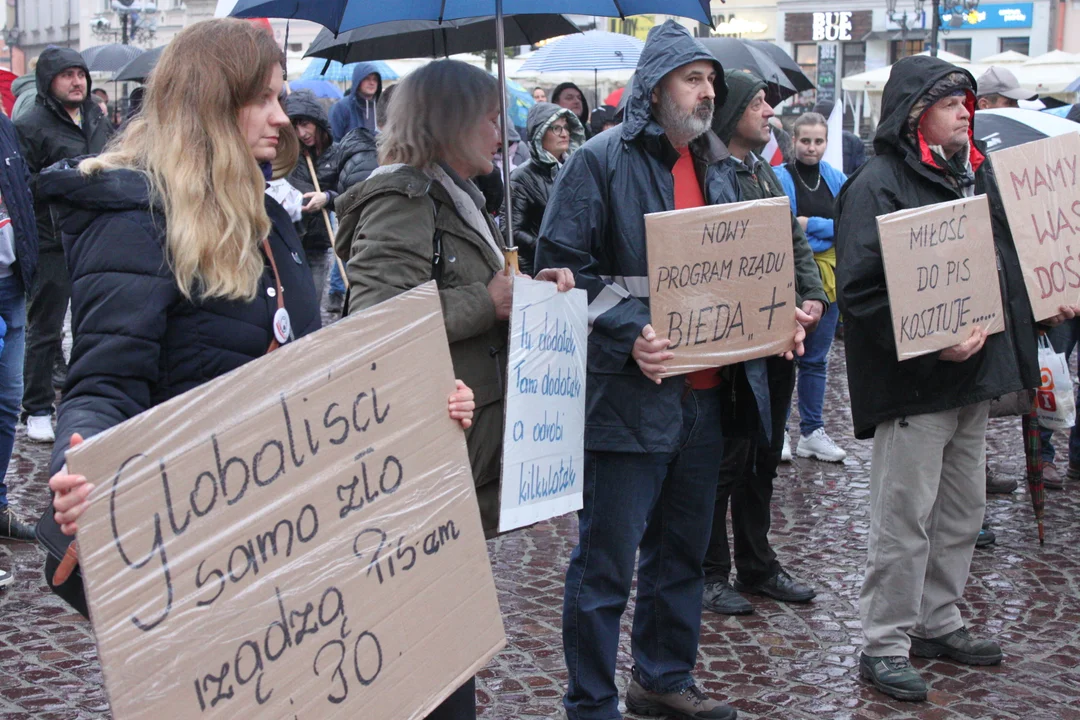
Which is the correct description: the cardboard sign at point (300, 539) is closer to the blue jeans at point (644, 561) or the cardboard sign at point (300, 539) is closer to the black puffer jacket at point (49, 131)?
the blue jeans at point (644, 561)

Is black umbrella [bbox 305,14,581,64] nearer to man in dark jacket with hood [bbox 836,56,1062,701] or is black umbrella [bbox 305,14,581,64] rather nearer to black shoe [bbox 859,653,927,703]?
man in dark jacket with hood [bbox 836,56,1062,701]

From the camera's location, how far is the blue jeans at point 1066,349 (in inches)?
240

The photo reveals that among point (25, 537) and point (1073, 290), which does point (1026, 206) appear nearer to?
point (1073, 290)

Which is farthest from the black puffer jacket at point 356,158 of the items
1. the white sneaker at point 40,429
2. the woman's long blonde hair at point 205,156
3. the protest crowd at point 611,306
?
the woman's long blonde hair at point 205,156

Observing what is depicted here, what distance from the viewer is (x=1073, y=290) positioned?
4289 mm

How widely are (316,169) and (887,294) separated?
15.6ft

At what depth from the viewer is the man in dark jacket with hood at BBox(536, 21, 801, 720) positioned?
3.45 meters

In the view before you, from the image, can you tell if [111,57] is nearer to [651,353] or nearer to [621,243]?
[621,243]

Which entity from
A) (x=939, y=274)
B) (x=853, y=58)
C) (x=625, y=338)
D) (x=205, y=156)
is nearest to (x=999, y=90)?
(x=939, y=274)

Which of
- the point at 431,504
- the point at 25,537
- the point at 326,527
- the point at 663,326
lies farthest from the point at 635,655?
the point at 25,537

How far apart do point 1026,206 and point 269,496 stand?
301cm

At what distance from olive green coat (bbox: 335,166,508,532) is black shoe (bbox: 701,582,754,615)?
1859 millimetres

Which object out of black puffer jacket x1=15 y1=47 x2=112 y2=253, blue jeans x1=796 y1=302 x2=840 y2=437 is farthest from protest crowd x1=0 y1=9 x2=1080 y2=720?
black puffer jacket x1=15 y1=47 x2=112 y2=253

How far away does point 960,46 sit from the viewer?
47.4 metres
